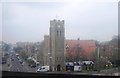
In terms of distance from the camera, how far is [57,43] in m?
3.01

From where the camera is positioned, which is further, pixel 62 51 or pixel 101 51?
pixel 62 51

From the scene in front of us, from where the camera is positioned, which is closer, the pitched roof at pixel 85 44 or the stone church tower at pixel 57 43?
the pitched roof at pixel 85 44

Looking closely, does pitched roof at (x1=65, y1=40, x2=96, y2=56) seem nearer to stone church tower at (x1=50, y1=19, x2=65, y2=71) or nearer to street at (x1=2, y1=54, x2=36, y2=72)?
stone church tower at (x1=50, y1=19, x2=65, y2=71)

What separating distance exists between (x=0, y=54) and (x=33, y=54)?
823 mm

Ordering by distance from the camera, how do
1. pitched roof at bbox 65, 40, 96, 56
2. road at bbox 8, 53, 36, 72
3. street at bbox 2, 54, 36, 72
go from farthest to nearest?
pitched roof at bbox 65, 40, 96, 56 → road at bbox 8, 53, 36, 72 → street at bbox 2, 54, 36, 72

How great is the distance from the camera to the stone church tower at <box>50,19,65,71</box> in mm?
2791

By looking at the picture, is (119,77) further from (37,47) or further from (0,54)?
(37,47)

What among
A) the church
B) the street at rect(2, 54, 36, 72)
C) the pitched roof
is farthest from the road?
the pitched roof

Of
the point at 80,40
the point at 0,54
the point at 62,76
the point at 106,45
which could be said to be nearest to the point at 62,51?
the point at 80,40

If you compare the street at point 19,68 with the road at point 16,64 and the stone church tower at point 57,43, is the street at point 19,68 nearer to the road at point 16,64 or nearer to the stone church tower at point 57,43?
the road at point 16,64

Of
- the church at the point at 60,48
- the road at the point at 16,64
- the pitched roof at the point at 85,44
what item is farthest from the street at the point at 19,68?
the pitched roof at the point at 85,44

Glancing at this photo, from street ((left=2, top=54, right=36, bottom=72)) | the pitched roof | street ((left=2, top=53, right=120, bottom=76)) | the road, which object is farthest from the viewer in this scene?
the pitched roof

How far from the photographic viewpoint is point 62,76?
157cm

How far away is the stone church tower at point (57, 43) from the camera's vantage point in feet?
9.16
